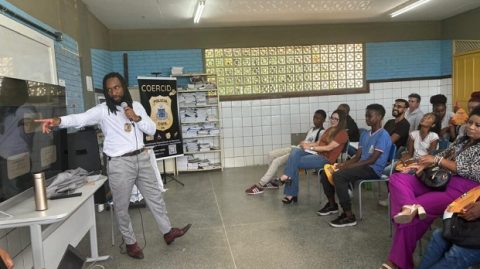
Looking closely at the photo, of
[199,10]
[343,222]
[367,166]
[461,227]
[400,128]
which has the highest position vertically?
[199,10]

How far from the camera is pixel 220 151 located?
6410 millimetres

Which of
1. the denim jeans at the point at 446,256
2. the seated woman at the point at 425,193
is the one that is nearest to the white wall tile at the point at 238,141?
the seated woman at the point at 425,193

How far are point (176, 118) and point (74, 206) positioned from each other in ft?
11.8

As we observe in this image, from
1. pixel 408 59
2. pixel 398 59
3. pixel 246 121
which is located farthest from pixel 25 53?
pixel 408 59

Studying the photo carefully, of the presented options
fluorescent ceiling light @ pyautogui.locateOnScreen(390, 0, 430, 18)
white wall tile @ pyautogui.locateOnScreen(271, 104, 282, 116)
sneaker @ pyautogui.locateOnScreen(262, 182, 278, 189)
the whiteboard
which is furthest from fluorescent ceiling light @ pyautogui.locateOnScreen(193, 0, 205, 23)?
fluorescent ceiling light @ pyautogui.locateOnScreen(390, 0, 430, 18)

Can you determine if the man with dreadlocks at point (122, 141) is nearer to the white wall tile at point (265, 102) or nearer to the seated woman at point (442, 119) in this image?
the seated woman at point (442, 119)

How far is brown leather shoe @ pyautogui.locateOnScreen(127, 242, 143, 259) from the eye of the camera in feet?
9.73

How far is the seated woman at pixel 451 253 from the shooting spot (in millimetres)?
2025

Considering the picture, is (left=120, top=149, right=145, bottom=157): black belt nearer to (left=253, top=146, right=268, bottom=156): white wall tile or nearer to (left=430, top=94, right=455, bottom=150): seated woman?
(left=430, top=94, right=455, bottom=150): seated woman

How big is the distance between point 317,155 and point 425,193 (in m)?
1.76

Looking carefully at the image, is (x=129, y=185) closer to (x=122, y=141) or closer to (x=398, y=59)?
(x=122, y=141)

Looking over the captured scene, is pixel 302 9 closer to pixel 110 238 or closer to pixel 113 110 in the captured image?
pixel 113 110

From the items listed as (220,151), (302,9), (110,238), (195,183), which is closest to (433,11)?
(302,9)

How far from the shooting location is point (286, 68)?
6633 millimetres
